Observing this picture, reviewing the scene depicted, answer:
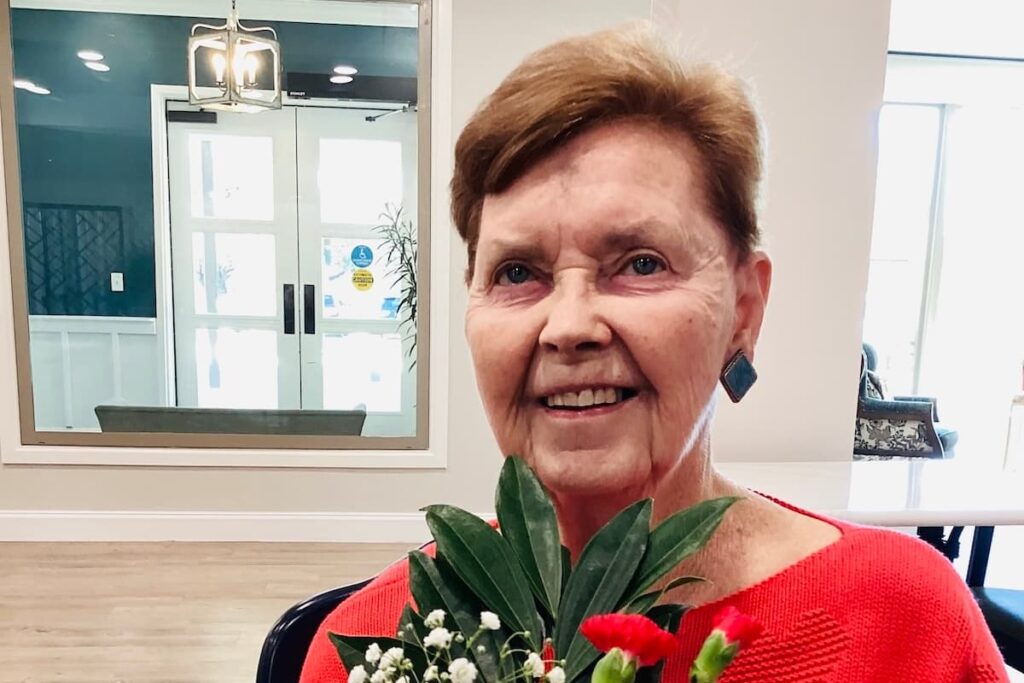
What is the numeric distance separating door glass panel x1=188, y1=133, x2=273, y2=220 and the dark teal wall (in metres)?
0.23

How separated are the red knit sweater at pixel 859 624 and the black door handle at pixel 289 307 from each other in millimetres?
3520

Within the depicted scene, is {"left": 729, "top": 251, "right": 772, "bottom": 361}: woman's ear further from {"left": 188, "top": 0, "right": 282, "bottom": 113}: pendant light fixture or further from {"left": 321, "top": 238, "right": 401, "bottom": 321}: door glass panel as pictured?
{"left": 321, "top": 238, "right": 401, "bottom": 321}: door glass panel

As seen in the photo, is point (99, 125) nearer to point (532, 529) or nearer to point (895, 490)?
point (895, 490)

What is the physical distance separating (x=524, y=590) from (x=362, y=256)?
363 cm

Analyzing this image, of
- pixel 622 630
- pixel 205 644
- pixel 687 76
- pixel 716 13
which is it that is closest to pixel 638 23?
pixel 687 76

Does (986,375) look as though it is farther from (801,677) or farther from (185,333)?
(801,677)

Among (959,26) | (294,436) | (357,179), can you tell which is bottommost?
(294,436)

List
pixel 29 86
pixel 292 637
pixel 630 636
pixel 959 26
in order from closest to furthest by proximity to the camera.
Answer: pixel 630 636
pixel 292 637
pixel 29 86
pixel 959 26

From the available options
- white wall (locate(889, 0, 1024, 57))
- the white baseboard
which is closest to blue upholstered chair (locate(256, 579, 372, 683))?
the white baseboard

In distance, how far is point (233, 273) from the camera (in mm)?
4039

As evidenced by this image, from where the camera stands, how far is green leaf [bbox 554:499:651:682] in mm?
417

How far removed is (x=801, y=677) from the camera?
0.62 metres

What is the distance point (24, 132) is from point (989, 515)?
4.27 metres

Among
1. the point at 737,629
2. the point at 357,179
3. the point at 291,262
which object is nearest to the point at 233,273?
the point at 291,262
